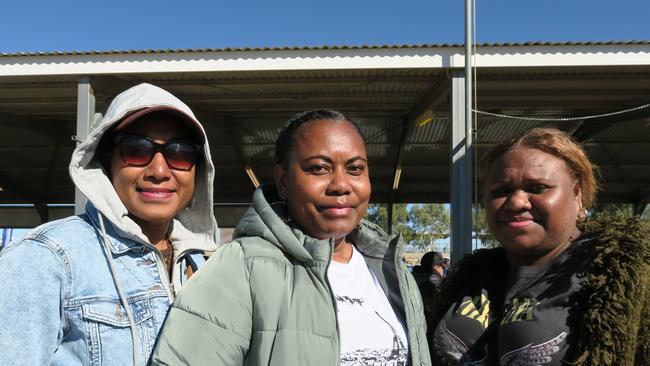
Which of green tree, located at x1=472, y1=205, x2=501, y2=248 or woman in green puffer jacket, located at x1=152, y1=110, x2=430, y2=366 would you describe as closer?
woman in green puffer jacket, located at x1=152, y1=110, x2=430, y2=366

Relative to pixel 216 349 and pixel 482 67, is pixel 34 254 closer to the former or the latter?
pixel 216 349

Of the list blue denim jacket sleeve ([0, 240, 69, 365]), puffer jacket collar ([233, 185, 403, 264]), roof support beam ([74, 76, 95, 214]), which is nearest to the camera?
blue denim jacket sleeve ([0, 240, 69, 365])

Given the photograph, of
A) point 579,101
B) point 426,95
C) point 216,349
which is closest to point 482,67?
point 426,95

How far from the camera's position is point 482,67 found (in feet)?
22.7

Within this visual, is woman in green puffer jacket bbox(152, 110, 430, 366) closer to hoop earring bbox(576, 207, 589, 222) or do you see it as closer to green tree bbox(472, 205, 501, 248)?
hoop earring bbox(576, 207, 589, 222)

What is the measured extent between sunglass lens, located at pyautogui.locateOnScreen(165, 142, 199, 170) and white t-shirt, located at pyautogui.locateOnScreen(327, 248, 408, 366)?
1.98ft

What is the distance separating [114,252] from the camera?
1.54m

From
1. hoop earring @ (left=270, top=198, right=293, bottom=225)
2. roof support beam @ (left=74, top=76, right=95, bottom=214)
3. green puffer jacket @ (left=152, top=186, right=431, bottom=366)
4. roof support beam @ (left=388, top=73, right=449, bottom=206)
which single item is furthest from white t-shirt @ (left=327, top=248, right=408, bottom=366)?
roof support beam @ (left=74, top=76, right=95, bottom=214)

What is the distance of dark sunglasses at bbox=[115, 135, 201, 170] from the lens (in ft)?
5.41

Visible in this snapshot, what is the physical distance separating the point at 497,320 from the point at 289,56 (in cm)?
570

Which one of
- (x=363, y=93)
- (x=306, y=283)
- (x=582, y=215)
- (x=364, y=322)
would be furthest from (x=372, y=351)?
(x=363, y=93)

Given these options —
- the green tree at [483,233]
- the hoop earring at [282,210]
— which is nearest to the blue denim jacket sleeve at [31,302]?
the hoop earring at [282,210]

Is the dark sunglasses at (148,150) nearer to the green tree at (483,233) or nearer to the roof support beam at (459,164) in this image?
the green tree at (483,233)

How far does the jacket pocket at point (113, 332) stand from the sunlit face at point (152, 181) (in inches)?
12.3
